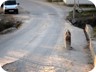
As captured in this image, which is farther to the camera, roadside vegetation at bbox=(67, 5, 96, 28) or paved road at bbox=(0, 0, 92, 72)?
roadside vegetation at bbox=(67, 5, 96, 28)

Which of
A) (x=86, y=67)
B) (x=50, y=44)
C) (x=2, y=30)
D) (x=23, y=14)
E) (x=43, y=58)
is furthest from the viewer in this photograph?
(x=23, y=14)

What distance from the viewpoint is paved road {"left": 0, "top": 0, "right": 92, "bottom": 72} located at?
50.0 ft

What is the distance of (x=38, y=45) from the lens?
20.1m

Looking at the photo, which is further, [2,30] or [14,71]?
[2,30]

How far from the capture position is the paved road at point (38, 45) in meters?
15.2

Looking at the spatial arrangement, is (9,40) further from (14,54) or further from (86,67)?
(86,67)

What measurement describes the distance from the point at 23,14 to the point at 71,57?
57.2 ft

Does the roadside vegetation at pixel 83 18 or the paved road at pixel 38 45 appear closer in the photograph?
the paved road at pixel 38 45

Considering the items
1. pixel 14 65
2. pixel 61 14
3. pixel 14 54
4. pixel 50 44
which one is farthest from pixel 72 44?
pixel 61 14

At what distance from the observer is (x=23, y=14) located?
3394cm

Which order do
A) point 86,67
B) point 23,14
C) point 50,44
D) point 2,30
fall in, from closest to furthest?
1. point 86,67
2. point 50,44
3. point 2,30
4. point 23,14

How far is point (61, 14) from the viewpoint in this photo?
3450 cm

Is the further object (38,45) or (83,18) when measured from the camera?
(83,18)

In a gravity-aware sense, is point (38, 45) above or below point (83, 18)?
above
